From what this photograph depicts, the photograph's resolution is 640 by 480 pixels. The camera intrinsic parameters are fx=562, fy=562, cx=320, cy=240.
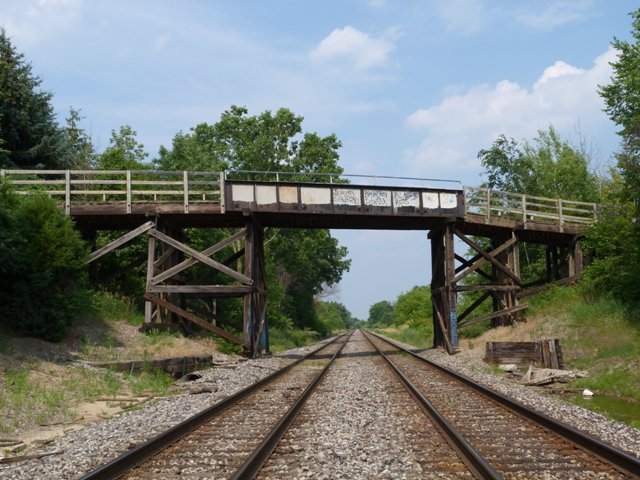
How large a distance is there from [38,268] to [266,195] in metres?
7.64

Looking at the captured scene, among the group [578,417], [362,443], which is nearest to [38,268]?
[362,443]

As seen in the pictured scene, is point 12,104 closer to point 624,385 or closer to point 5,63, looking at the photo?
→ point 5,63

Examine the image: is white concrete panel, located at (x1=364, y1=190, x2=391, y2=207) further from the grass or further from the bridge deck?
the grass

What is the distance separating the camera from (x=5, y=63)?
81.9ft

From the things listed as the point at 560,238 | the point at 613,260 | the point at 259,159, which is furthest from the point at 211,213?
the point at 259,159

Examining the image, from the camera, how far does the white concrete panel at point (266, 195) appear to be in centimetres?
1902

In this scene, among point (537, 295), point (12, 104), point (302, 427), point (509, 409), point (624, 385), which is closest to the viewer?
point (302, 427)

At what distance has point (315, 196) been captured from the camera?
63.4 feet

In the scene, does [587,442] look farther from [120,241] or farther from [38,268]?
[120,241]

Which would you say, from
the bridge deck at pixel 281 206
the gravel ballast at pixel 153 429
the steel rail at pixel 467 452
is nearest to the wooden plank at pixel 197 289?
the bridge deck at pixel 281 206

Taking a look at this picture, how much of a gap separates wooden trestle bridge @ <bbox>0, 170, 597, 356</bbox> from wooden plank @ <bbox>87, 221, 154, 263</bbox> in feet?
0.10

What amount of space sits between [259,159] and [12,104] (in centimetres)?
1579

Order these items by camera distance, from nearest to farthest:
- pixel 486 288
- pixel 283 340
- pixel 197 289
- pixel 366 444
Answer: pixel 366 444 < pixel 197 289 < pixel 486 288 < pixel 283 340

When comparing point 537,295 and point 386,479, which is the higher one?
point 537,295
